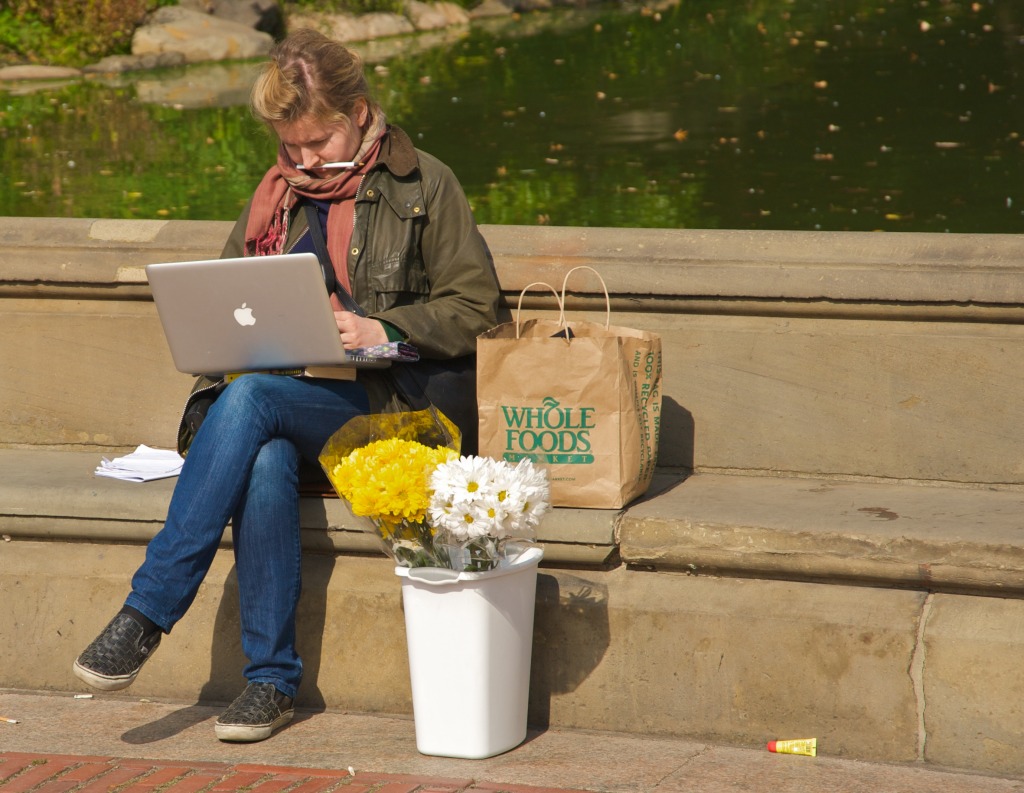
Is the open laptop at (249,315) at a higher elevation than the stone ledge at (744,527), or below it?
higher

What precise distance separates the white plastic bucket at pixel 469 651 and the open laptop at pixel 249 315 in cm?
62

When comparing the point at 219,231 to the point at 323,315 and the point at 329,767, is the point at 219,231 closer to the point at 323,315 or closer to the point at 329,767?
the point at 323,315

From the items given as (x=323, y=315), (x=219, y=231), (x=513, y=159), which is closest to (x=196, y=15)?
(x=513, y=159)

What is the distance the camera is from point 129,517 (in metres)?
3.81

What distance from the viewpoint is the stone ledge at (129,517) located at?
3.50 m

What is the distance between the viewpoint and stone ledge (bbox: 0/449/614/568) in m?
3.50

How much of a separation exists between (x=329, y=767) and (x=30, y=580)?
118 centimetres

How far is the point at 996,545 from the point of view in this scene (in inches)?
124

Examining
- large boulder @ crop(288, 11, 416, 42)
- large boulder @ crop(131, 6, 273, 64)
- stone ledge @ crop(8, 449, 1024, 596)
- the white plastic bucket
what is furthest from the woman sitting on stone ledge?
large boulder @ crop(288, 11, 416, 42)

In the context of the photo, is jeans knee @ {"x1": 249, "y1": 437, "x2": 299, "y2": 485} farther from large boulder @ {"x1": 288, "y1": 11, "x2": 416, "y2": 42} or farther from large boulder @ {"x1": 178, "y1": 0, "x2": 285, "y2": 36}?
large boulder @ {"x1": 178, "y1": 0, "x2": 285, "y2": 36}

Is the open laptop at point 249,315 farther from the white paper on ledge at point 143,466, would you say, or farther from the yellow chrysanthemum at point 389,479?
the white paper on ledge at point 143,466

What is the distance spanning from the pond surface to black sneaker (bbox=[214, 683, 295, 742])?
270 centimetres

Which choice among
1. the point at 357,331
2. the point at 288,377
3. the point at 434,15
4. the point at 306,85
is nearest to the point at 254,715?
the point at 288,377

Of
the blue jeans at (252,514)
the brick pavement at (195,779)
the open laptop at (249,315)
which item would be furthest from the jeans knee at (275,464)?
the brick pavement at (195,779)
